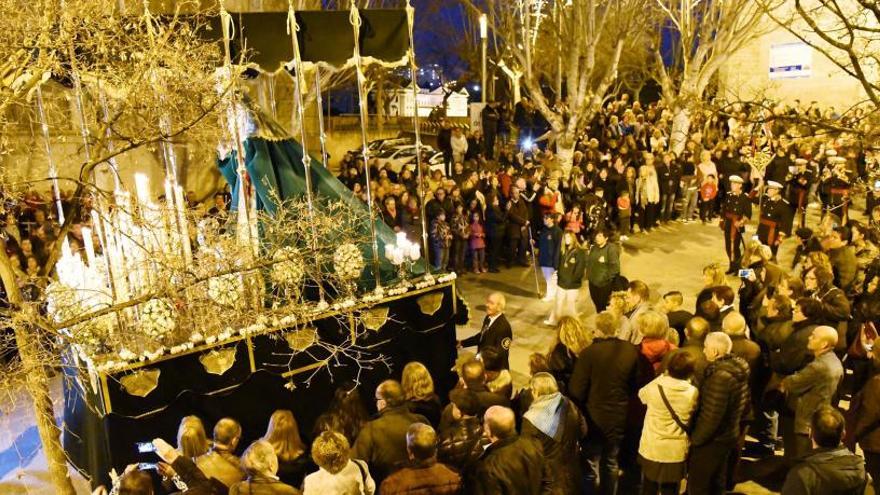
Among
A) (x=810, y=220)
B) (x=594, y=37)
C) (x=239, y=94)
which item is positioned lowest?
(x=810, y=220)

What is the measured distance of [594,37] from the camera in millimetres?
15133

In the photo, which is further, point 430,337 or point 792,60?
point 792,60

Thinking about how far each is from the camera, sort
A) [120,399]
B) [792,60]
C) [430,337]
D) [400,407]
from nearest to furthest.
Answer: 1. [400,407]
2. [120,399]
3. [430,337]
4. [792,60]

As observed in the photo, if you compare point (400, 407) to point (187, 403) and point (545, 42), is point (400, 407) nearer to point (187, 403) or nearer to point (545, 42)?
point (187, 403)

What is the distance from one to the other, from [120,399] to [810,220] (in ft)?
48.9

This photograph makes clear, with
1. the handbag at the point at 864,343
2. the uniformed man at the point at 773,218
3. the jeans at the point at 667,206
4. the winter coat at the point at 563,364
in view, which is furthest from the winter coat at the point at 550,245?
the jeans at the point at 667,206

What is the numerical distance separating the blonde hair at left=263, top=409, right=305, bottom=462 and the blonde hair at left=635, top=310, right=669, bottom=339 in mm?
2858

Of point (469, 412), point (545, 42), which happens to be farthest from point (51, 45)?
point (545, 42)

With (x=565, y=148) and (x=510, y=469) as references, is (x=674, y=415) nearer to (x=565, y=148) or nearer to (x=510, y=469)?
(x=510, y=469)

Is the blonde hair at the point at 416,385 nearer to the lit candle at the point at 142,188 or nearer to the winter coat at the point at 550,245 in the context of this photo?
the lit candle at the point at 142,188

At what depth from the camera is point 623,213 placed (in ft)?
44.9

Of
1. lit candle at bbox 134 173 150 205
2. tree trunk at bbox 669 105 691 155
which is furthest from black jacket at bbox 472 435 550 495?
tree trunk at bbox 669 105 691 155

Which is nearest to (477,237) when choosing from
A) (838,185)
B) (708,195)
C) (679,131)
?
(708,195)

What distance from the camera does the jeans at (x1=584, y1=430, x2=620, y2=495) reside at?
5.61 m
